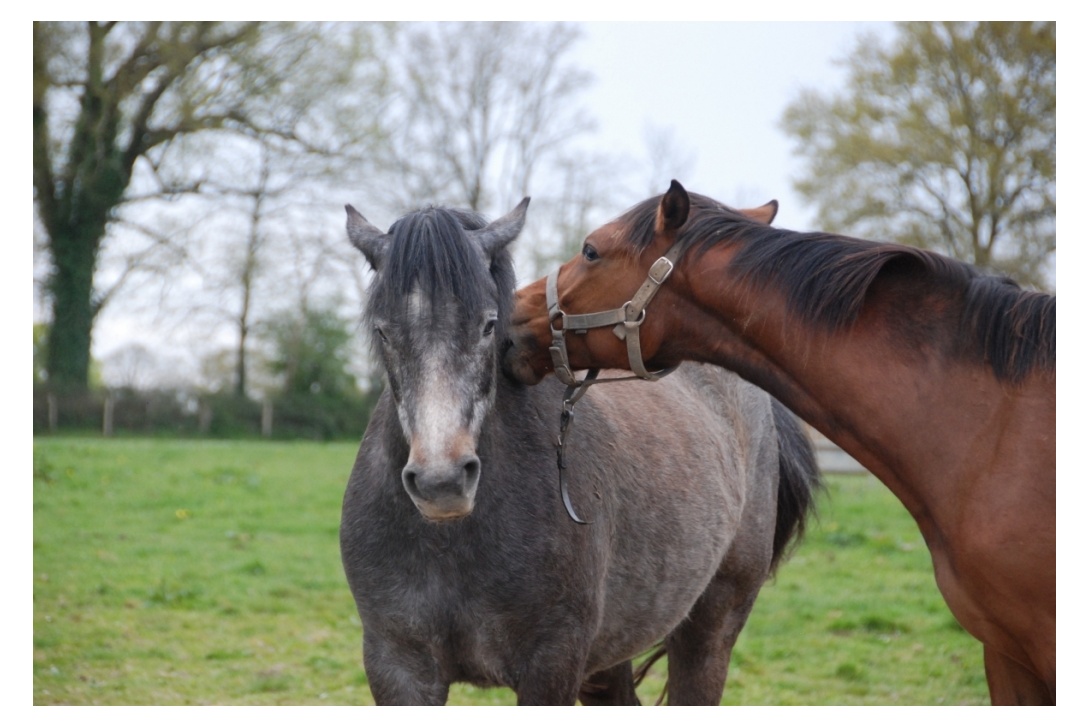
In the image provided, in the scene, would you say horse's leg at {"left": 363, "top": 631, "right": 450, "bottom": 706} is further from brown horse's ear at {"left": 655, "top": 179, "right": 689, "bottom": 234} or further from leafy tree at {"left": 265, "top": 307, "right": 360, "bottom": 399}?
leafy tree at {"left": 265, "top": 307, "right": 360, "bottom": 399}

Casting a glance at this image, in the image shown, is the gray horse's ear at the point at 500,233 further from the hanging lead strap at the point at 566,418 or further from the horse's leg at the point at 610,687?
the horse's leg at the point at 610,687

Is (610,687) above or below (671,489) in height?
below

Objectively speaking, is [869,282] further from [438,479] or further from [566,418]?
[438,479]

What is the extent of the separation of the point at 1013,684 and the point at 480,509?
190 centimetres

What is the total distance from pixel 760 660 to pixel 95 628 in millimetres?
5018

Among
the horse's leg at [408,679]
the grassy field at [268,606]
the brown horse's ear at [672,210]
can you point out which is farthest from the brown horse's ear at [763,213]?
the grassy field at [268,606]

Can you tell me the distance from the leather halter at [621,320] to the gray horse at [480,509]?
19 centimetres

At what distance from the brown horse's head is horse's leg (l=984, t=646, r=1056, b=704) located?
1499 mm

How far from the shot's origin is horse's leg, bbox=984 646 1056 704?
2.99 meters

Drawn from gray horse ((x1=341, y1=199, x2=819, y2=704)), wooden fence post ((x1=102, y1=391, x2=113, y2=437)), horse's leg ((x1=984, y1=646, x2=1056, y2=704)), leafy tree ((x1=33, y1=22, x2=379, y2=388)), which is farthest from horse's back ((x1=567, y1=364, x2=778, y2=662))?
wooden fence post ((x1=102, y1=391, x2=113, y2=437))

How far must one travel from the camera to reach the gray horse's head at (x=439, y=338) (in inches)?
107

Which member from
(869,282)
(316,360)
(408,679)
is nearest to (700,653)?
(408,679)

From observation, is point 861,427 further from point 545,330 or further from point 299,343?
point 299,343

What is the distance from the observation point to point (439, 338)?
2908 mm
